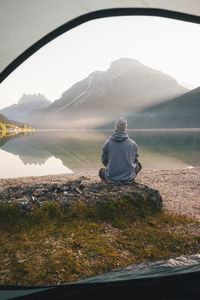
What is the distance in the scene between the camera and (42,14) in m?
2.22

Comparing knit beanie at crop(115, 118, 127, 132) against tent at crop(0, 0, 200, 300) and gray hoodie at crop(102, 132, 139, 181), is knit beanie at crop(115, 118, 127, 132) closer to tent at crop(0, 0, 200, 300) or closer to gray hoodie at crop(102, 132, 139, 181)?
gray hoodie at crop(102, 132, 139, 181)

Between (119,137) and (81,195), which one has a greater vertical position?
(119,137)

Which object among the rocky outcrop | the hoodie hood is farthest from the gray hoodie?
the rocky outcrop

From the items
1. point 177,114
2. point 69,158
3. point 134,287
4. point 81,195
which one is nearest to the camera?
point 134,287

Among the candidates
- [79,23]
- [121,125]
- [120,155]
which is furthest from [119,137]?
[79,23]

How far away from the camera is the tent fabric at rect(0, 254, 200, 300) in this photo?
1.52 metres

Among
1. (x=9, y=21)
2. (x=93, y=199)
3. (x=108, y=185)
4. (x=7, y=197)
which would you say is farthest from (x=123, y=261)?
(x=9, y=21)

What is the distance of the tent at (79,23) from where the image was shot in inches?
60.5

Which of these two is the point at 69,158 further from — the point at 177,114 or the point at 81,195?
the point at 177,114

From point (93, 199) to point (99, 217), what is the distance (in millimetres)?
371

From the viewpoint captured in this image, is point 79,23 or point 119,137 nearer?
point 79,23

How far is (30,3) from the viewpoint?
2125mm

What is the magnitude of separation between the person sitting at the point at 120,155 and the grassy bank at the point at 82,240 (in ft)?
2.66

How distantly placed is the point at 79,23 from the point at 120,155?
8.39 feet
